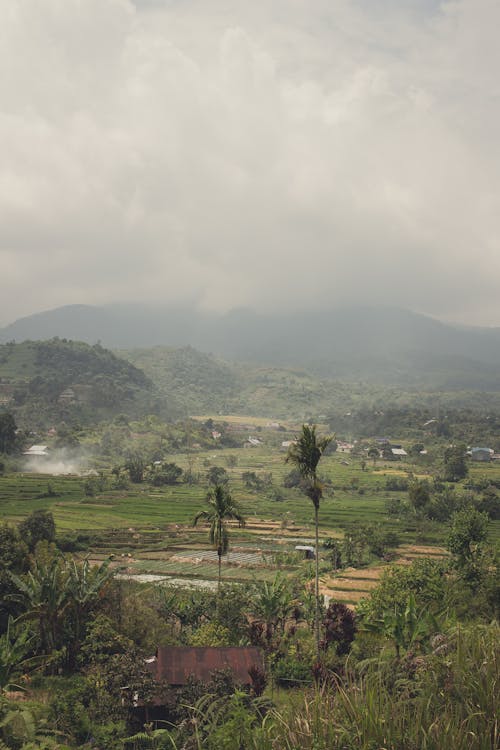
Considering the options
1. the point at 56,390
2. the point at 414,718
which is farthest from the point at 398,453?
the point at 414,718

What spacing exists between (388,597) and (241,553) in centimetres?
2842

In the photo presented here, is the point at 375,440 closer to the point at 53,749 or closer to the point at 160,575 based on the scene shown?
the point at 160,575

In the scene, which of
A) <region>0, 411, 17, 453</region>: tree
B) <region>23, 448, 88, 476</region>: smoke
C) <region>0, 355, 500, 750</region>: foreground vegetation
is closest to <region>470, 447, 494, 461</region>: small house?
<region>0, 355, 500, 750</region>: foreground vegetation

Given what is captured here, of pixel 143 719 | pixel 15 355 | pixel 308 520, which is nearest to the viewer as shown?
pixel 143 719

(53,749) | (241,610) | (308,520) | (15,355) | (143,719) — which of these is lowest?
(308,520)

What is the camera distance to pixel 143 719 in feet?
53.0

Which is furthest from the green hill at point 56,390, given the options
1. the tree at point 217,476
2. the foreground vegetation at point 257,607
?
the tree at point 217,476

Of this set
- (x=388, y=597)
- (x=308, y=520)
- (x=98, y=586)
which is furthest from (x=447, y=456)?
(x=98, y=586)

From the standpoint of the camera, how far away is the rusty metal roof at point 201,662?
17953mm

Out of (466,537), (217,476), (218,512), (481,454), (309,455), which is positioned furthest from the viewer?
(481,454)

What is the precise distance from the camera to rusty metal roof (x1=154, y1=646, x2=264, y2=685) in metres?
18.0

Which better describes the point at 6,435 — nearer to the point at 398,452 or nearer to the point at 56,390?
the point at 56,390

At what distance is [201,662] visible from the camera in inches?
734

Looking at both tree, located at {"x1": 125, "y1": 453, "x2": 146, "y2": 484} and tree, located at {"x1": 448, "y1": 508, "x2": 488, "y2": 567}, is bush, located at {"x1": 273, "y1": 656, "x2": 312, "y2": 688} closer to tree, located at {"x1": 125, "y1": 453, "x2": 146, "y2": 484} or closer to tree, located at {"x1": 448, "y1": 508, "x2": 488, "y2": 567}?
tree, located at {"x1": 448, "y1": 508, "x2": 488, "y2": 567}
